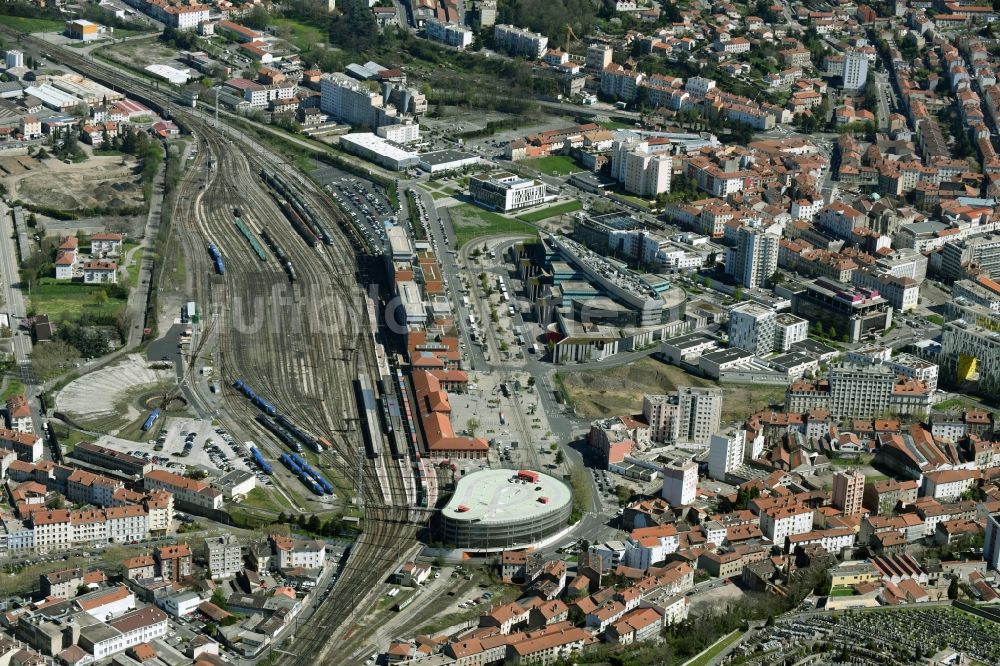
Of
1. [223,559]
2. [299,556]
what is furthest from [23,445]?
[299,556]

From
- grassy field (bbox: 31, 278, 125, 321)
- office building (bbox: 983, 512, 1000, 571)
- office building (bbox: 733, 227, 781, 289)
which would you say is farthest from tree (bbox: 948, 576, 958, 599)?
grassy field (bbox: 31, 278, 125, 321)

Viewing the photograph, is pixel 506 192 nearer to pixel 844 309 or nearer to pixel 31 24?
pixel 844 309

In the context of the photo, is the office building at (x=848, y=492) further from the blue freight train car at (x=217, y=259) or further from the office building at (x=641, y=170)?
the office building at (x=641, y=170)

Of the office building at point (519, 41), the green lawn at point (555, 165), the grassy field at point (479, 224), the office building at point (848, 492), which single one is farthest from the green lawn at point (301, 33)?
the office building at point (848, 492)

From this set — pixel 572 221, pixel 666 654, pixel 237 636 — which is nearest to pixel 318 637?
pixel 237 636

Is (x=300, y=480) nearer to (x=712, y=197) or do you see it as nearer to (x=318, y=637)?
(x=318, y=637)

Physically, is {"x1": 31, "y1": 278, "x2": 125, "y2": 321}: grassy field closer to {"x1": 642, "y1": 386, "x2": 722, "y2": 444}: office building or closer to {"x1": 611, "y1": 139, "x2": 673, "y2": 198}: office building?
{"x1": 642, "y1": 386, "x2": 722, "y2": 444}: office building

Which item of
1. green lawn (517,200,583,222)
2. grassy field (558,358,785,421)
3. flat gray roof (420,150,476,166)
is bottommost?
grassy field (558,358,785,421)
